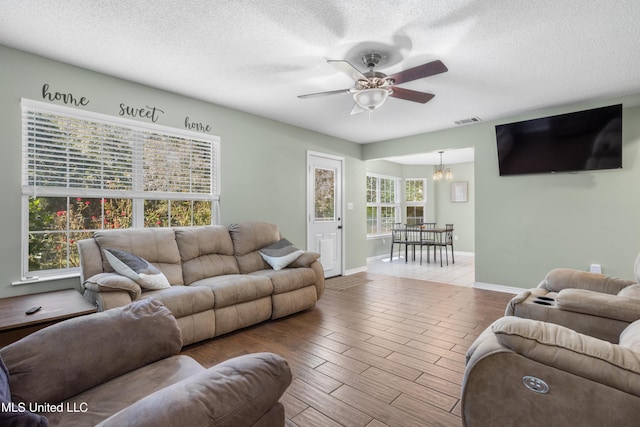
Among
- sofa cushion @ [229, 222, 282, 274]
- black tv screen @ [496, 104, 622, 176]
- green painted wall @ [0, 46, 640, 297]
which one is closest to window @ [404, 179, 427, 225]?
green painted wall @ [0, 46, 640, 297]

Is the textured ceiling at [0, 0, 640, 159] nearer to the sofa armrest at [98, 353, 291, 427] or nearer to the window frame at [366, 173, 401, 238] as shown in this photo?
the sofa armrest at [98, 353, 291, 427]

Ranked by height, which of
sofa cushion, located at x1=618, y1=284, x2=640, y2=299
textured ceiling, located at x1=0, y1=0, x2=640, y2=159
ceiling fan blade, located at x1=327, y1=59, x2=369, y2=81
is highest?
textured ceiling, located at x1=0, y1=0, x2=640, y2=159

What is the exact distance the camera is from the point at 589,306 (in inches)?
72.6

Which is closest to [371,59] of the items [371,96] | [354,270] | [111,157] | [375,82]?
[375,82]

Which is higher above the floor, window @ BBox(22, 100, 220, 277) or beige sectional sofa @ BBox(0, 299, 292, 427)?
window @ BBox(22, 100, 220, 277)

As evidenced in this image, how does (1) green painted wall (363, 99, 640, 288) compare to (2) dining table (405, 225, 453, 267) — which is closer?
(1) green painted wall (363, 99, 640, 288)

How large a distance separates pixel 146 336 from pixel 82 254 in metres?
1.70

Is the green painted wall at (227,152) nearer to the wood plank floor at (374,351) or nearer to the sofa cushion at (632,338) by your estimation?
the wood plank floor at (374,351)

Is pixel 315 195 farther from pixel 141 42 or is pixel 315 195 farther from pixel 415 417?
pixel 415 417

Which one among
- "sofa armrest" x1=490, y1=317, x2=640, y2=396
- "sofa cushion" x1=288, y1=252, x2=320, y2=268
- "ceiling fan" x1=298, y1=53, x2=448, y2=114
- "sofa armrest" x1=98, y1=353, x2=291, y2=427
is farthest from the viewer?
"sofa cushion" x1=288, y1=252, x2=320, y2=268

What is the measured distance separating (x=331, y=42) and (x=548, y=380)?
2476mm

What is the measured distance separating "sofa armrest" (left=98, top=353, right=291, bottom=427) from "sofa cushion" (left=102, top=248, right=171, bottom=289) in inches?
76.7

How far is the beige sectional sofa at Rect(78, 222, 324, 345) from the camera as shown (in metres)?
2.51

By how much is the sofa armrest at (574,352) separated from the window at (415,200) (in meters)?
7.62
